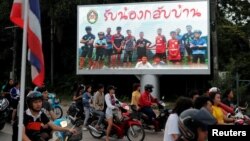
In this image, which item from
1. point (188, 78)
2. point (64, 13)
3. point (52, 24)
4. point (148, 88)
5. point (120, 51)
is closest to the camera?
point (148, 88)

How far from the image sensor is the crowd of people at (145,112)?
3.09 meters

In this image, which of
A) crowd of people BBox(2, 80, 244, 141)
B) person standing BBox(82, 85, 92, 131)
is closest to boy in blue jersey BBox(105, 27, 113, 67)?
crowd of people BBox(2, 80, 244, 141)

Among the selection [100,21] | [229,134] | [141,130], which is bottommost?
[141,130]

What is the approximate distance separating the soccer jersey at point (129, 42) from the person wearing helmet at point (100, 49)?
1211mm

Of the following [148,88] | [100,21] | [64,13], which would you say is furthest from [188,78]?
[148,88]

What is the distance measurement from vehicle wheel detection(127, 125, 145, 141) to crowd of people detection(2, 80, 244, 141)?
532 millimetres

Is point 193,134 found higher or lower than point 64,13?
lower

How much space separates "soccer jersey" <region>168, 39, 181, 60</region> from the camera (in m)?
23.6

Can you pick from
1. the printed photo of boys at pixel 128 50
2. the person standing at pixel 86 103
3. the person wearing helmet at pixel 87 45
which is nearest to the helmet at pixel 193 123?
the person standing at pixel 86 103

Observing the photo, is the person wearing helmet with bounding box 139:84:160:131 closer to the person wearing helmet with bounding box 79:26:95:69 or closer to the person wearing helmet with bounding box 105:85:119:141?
the person wearing helmet with bounding box 105:85:119:141

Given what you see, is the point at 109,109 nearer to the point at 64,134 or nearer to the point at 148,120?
the point at 148,120

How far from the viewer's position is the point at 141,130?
468 inches

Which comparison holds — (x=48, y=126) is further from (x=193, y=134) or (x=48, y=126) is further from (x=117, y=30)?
(x=117, y=30)

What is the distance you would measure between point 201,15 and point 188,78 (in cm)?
573
